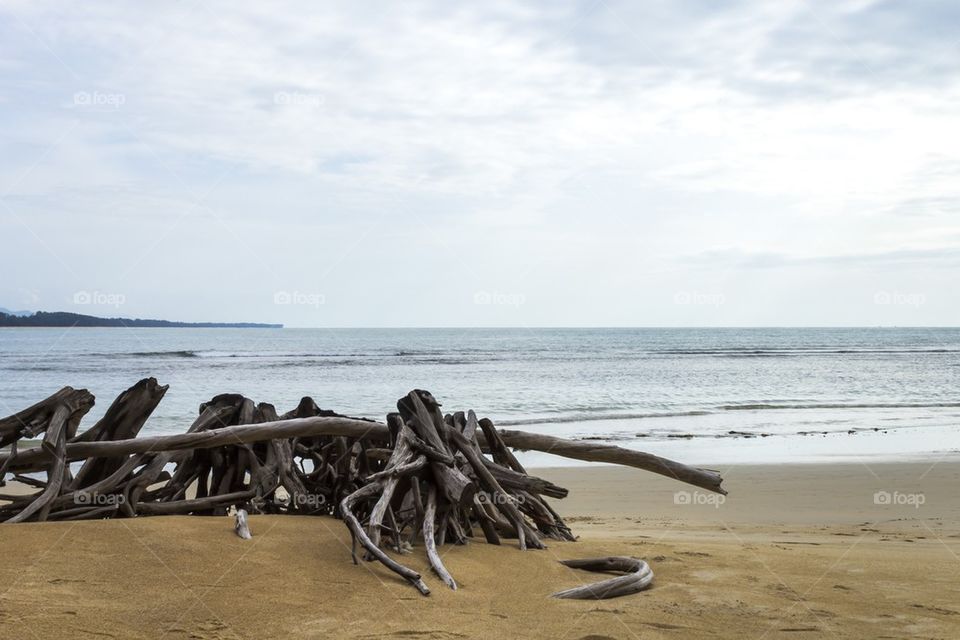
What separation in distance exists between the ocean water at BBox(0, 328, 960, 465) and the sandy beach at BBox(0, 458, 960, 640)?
346 inches

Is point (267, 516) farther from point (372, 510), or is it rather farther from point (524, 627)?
point (524, 627)

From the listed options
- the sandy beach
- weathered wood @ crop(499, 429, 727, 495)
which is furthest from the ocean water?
the sandy beach

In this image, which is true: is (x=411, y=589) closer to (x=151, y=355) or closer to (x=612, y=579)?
(x=612, y=579)

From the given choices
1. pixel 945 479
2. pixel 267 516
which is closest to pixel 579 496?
pixel 945 479

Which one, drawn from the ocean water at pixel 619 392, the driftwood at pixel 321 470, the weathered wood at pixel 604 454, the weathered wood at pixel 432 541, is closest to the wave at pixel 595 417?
the ocean water at pixel 619 392

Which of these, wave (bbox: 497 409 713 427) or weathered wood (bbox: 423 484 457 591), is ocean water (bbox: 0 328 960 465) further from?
weathered wood (bbox: 423 484 457 591)

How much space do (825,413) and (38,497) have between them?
20.5m

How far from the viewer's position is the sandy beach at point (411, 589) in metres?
3.96

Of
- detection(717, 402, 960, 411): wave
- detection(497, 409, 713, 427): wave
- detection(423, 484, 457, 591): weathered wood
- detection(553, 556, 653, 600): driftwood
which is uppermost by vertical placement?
detection(423, 484, 457, 591): weathered wood

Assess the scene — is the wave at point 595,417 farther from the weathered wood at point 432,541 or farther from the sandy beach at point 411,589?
the weathered wood at point 432,541

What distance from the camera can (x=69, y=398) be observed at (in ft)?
19.5

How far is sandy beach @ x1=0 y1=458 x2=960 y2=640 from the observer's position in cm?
396

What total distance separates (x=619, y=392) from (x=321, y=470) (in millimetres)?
22950

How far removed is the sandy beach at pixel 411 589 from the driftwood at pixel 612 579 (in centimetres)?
8
